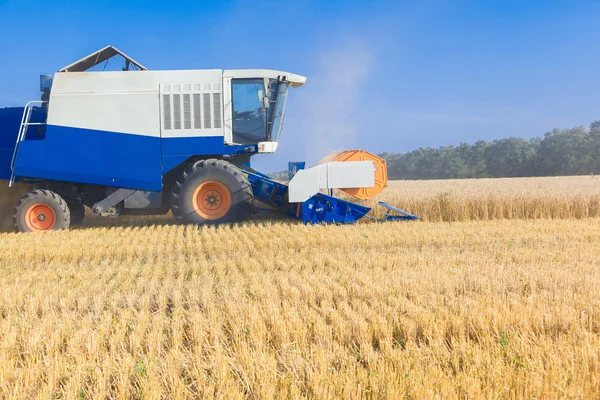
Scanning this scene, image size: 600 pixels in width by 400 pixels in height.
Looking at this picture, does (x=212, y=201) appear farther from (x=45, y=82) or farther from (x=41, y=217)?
(x=45, y=82)

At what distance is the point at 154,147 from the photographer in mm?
8133

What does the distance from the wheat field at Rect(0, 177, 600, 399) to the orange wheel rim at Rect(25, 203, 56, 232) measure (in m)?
2.18

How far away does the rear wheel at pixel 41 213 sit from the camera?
7977 mm

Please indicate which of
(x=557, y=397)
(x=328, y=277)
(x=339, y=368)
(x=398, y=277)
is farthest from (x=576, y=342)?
(x=328, y=277)

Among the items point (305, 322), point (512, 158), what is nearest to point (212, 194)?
point (305, 322)

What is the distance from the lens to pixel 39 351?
281 centimetres

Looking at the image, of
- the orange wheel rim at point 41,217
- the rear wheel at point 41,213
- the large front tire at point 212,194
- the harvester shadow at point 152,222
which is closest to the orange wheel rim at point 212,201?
the large front tire at point 212,194

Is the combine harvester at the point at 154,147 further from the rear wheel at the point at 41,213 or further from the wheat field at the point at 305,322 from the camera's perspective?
the wheat field at the point at 305,322

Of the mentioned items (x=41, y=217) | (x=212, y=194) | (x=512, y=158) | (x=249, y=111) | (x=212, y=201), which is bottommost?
(x=41, y=217)

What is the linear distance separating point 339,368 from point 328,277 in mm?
1872

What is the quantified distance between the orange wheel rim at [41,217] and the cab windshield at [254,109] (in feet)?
11.3

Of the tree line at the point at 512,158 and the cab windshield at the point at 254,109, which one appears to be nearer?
the cab windshield at the point at 254,109

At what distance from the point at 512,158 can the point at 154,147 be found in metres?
43.0

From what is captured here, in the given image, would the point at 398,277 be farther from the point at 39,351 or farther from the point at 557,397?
the point at 39,351
